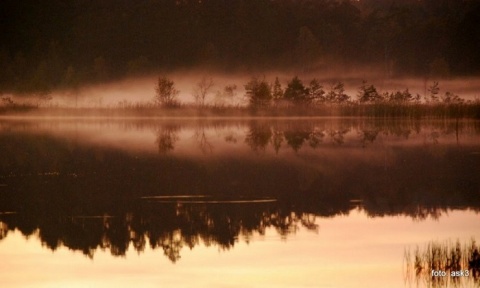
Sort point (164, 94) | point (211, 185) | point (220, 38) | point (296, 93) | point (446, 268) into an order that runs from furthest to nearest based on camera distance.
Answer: point (220, 38)
point (164, 94)
point (296, 93)
point (211, 185)
point (446, 268)

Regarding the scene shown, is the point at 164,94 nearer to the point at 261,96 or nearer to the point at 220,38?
the point at 261,96

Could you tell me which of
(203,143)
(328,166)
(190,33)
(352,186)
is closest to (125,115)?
(190,33)

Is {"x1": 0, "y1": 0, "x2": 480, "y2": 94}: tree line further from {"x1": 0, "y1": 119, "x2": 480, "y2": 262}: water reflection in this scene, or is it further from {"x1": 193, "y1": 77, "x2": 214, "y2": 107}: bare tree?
{"x1": 0, "y1": 119, "x2": 480, "y2": 262}: water reflection

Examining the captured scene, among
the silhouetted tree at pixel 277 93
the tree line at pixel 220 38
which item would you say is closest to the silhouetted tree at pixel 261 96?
the silhouetted tree at pixel 277 93

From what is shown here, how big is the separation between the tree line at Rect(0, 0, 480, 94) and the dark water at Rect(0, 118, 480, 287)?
54.2m

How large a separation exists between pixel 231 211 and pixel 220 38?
74.5 metres

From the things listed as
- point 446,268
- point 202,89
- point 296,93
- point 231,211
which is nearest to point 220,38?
point 202,89

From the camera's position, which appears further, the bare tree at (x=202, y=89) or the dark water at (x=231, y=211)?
the bare tree at (x=202, y=89)

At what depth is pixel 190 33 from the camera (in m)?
90.9

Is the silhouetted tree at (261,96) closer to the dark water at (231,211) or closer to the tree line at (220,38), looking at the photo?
the tree line at (220,38)

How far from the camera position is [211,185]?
72.5 ft

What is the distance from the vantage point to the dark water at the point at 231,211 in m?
13.2

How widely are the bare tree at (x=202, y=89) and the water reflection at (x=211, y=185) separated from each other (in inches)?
1523

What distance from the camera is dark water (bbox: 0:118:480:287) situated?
1316 centimetres
